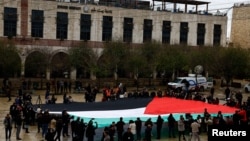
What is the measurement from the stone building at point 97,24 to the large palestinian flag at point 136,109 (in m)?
21.9

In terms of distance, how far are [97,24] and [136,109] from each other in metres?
31.6

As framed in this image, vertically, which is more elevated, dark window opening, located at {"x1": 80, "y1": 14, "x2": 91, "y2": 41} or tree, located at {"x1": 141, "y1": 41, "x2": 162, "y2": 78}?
dark window opening, located at {"x1": 80, "y1": 14, "x2": 91, "y2": 41}

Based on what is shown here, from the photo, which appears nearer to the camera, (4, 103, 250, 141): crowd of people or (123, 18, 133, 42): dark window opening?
(4, 103, 250, 141): crowd of people

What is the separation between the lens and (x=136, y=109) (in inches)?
1107

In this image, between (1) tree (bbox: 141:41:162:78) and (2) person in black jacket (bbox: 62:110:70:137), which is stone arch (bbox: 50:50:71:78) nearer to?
(1) tree (bbox: 141:41:162:78)

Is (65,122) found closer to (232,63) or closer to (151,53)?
(151,53)

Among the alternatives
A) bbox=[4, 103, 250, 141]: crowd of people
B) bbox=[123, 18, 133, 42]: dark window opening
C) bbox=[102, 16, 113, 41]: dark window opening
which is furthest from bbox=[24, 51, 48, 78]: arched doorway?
bbox=[4, 103, 250, 141]: crowd of people

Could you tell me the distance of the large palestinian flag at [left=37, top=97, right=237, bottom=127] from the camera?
25.2m

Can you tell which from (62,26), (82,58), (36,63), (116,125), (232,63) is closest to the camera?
(116,125)

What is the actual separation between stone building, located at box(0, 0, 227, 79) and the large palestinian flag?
21.9 metres

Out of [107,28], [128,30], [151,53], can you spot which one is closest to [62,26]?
[107,28]

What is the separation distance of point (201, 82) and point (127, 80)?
35.9ft

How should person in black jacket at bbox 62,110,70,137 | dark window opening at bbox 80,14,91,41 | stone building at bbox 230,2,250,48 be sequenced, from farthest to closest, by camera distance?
stone building at bbox 230,2,250,48, dark window opening at bbox 80,14,91,41, person in black jacket at bbox 62,110,70,137

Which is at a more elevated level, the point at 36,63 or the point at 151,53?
the point at 151,53
